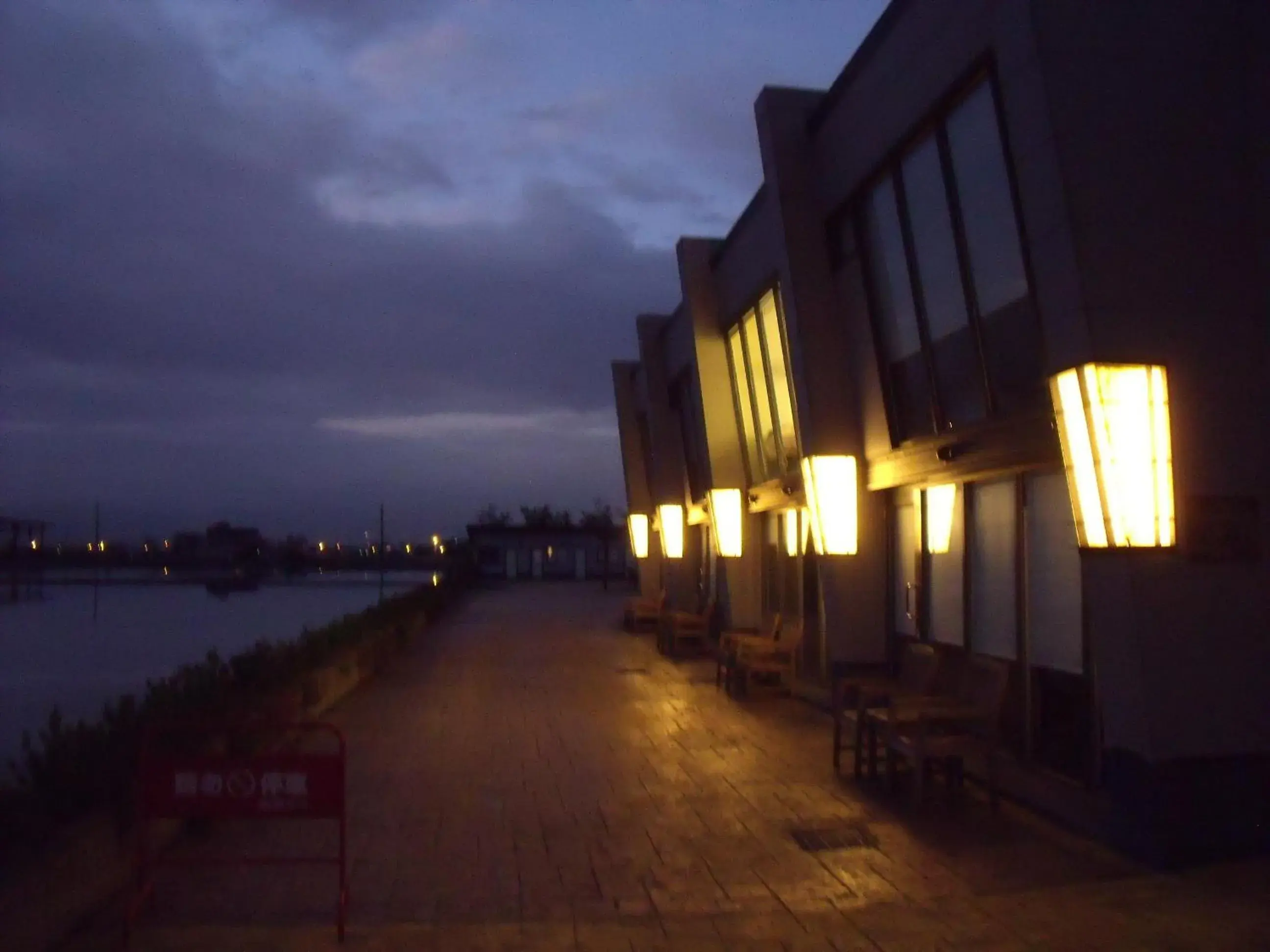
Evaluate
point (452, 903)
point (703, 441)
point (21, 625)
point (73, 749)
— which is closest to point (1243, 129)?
point (452, 903)

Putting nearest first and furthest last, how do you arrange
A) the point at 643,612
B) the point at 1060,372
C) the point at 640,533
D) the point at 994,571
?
the point at 1060,372
the point at 994,571
the point at 643,612
the point at 640,533

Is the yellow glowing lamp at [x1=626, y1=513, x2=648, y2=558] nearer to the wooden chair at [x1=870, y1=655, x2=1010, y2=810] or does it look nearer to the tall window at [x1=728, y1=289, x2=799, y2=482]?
the tall window at [x1=728, y1=289, x2=799, y2=482]

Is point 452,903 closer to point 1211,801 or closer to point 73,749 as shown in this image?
point 73,749

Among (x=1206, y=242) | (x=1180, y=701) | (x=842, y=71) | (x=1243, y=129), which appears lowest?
(x=1180, y=701)

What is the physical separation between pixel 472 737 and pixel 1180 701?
6972 millimetres

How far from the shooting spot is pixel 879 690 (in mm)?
9891

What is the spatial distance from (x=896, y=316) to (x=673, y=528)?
12557 mm

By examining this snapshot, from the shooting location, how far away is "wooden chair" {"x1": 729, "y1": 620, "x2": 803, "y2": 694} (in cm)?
1427

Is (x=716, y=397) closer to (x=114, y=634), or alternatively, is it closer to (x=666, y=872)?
(x=114, y=634)

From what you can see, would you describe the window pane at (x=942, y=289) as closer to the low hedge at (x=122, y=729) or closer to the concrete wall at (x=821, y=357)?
the concrete wall at (x=821, y=357)

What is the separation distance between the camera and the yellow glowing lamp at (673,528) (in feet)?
78.5

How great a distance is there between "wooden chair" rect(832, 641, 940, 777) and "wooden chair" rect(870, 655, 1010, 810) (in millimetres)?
397

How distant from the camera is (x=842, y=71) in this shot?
11688mm

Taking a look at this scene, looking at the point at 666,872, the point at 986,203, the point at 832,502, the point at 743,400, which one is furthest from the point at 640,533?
the point at 666,872
